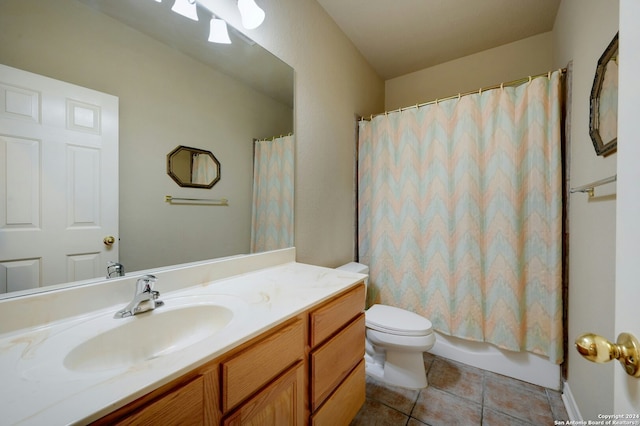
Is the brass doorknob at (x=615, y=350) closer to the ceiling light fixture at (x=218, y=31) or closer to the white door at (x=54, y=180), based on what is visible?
the white door at (x=54, y=180)

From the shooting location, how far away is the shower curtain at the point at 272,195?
4.51 feet

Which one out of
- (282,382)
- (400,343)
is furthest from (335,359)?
(400,343)


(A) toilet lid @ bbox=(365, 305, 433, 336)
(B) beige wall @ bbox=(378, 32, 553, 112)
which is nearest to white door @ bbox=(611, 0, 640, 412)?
(A) toilet lid @ bbox=(365, 305, 433, 336)

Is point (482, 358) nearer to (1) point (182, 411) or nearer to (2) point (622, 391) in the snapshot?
(2) point (622, 391)

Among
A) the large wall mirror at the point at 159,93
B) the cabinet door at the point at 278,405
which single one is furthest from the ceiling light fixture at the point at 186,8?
the cabinet door at the point at 278,405

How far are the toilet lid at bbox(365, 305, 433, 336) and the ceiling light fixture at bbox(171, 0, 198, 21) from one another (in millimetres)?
1862

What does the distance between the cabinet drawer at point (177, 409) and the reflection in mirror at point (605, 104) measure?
155 centimetres

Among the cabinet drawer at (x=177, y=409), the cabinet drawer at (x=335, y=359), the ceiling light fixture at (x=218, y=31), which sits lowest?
the cabinet drawer at (x=335, y=359)

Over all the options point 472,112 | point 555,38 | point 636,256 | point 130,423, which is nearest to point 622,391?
point 636,256

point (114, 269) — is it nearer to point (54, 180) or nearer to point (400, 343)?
point (54, 180)

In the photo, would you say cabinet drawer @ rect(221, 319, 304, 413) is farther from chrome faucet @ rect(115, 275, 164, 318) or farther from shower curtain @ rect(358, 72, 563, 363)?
shower curtain @ rect(358, 72, 563, 363)

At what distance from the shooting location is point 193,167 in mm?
1095

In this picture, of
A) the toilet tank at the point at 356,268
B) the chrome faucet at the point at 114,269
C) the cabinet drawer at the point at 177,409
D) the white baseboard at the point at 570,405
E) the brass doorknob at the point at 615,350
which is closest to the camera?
the brass doorknob at the point at 615,350

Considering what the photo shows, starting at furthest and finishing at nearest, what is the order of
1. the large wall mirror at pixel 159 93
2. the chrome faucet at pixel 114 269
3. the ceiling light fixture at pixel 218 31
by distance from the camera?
the ceiling light fixture at pixel 218 31 < the chrome faucet at pixel 114 269 < the large wall mirror at pixel 159 93
